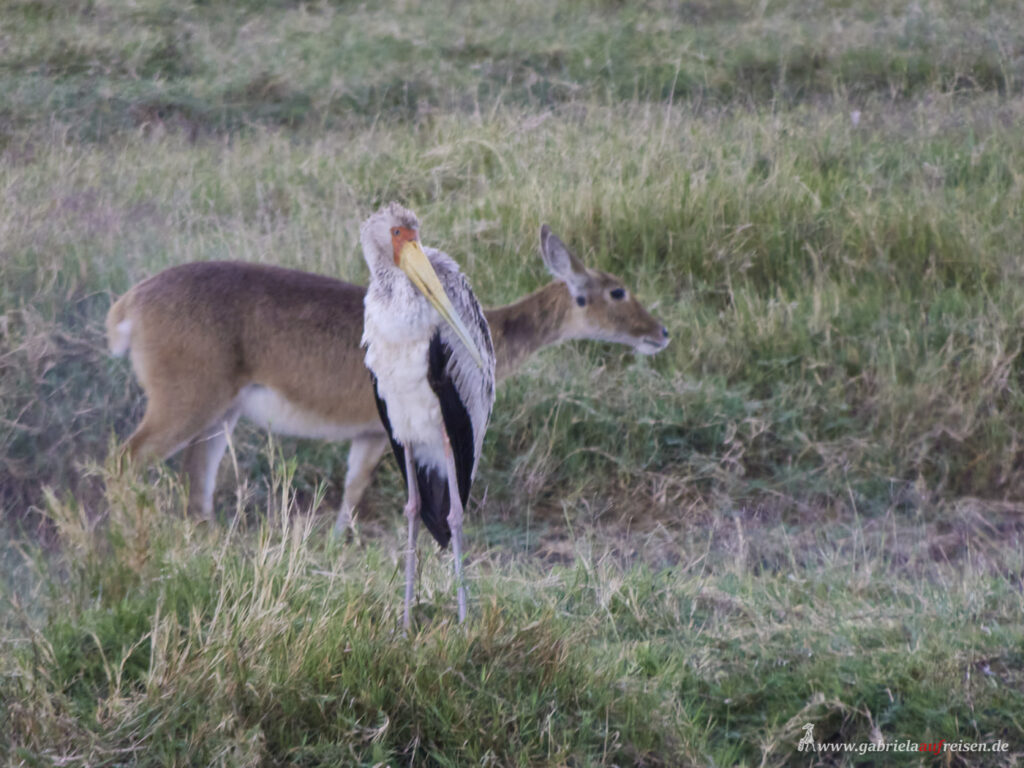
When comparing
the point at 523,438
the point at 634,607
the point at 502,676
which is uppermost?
the point at 502,676

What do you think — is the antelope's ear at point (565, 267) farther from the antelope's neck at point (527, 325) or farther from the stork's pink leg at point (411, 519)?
the stork's pink leg at point (411, 519)

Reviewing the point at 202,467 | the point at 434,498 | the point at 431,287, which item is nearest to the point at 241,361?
the point at 202,467

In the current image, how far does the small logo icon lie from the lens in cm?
356

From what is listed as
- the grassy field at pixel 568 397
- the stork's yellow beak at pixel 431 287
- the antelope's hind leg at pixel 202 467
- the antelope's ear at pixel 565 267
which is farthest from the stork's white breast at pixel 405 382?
the antelope's ear at pixel 565 267

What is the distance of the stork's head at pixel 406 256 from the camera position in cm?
356

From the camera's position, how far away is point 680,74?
33.4 feet

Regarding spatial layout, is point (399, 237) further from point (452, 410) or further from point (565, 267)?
point (565, 267)

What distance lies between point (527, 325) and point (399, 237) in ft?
7.29

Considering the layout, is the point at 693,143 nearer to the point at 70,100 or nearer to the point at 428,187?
the point at 428,187

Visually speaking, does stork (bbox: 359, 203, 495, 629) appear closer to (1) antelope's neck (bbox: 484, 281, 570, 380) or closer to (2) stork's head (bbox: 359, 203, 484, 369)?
(2) stork's head (bbox: 359, 203, 484, 369)

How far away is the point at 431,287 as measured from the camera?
357 cm

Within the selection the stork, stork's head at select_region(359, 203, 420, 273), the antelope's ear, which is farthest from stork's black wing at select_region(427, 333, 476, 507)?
the antelope's ear

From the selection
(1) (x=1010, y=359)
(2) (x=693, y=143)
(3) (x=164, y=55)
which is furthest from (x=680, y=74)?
(1) (x=1010, y=359)

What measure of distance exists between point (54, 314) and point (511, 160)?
3.04 m
